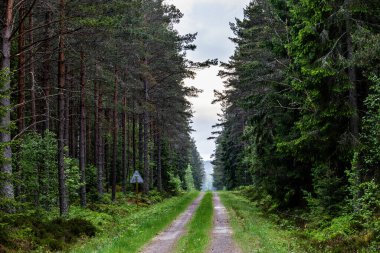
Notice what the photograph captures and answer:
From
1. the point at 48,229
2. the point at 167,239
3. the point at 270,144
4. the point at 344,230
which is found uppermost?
the point at 270,144

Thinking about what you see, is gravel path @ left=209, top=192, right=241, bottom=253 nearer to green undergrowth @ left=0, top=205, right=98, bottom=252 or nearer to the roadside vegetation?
the roadside vegetation

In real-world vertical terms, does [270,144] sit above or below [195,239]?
above

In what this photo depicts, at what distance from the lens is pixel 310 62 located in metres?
16.2

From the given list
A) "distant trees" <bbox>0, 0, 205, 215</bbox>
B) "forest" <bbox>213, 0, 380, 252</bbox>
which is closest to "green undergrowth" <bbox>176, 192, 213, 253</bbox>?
"forest" <bbox>213, 0, 380, 252</bbox>

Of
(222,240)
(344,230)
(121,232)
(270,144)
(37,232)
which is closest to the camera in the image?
(37,232)

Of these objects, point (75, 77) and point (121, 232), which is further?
point (75, 77)

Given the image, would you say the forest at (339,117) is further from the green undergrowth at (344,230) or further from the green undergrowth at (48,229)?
the green undergrowth at (48,229)

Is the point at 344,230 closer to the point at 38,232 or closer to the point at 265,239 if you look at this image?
the point at 265,239

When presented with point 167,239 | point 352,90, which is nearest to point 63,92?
point 167,239

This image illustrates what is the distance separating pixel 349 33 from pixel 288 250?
8.96 metres

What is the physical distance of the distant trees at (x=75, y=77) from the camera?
13.9 metres

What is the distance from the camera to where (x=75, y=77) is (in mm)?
23453

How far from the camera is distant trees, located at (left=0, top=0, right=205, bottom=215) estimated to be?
13916 mm

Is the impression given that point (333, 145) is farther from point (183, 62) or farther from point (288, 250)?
point (183, 62)
